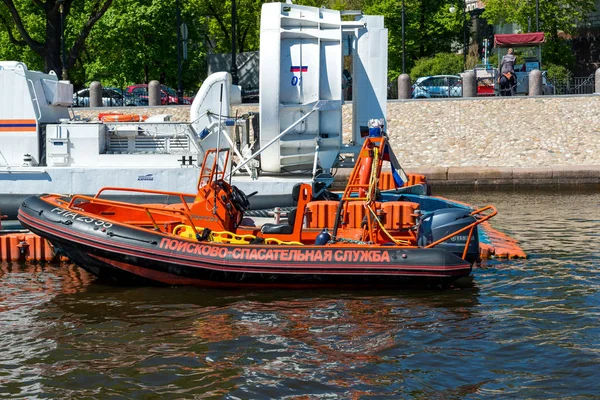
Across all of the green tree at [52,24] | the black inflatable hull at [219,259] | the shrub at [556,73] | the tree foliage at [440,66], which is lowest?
the black inflatable hull at [219,259]

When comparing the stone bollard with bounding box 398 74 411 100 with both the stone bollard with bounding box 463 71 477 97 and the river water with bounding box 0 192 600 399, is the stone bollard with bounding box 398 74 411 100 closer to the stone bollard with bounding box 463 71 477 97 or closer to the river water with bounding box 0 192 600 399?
the stone bollard with bounding box 463 71 477 97

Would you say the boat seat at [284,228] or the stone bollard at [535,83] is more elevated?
the stone bollard at [535,83]

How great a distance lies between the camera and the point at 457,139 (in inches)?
1172

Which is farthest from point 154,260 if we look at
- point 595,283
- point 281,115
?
point 595,283

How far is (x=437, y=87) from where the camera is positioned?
3419 cm

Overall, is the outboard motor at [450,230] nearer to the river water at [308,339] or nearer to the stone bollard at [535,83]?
the river water at [308,339]

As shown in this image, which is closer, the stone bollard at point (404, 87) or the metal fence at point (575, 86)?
the stone bollard at point (404, 87)

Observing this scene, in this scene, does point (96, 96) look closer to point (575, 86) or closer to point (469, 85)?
point (469, 85)

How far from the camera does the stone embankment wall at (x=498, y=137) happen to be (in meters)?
27.2

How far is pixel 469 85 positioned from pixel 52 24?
15490 millimetres

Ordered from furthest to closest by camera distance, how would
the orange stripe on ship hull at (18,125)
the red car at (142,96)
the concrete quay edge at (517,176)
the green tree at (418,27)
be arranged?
1. the green tree at (418,27)
2. the red car at (142,96)
3. the concrete quay edge at (517,176)
4. the orange stripe on ship hull at (18,125)

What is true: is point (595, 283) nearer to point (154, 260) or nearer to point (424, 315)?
point (424, 315)

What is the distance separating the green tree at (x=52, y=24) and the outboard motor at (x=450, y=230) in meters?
21.7

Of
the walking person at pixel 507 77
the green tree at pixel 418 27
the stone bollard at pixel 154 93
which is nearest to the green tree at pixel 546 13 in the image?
the green tree at pixel 418 27
